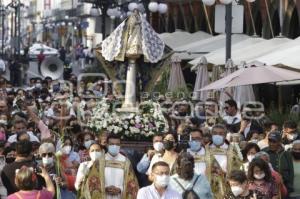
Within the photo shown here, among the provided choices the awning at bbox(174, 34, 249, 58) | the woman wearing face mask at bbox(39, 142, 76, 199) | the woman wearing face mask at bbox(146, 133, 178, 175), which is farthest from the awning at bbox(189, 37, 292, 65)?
the woman wearing face mask at bbox(39, 142, 76, 199)

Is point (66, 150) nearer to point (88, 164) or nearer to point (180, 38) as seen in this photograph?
point (88, 164)

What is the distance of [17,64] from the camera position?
51.8m

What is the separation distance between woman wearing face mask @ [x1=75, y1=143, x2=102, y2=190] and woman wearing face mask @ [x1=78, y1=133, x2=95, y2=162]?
1.13m

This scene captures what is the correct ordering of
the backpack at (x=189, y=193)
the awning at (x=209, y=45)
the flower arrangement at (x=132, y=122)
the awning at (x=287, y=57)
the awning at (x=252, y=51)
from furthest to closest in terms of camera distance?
1. the awning at (x=209, y=45)
2. the awning at (x=252, y=51)
3. the awning at (x=287, y=57)
4. the flower arrangement at (x=132, y=122)
5. the backpack at (x=189, y=193)

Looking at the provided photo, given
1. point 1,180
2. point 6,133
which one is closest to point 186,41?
point 6,133

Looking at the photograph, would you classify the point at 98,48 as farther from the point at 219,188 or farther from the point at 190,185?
the point at 190,185

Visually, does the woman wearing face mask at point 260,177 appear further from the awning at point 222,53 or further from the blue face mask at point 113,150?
the awning at point 222,53

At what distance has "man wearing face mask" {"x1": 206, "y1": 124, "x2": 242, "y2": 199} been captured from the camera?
12.7m

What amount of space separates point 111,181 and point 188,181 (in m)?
1.71

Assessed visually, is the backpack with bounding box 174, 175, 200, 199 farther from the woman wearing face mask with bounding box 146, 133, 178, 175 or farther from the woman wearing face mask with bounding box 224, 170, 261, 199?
the woman wearing face mask with bounding box 146, 133, 178, 175

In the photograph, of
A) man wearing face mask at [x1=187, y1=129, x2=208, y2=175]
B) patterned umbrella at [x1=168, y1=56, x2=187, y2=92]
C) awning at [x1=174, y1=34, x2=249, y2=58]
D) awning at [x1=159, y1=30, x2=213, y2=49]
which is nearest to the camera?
man wearing face mask at [x1=187, y1=129, x2=208, y2=175]

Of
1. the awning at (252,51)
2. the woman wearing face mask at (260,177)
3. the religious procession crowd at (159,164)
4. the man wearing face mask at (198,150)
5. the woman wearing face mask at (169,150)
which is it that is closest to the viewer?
the religious procession crowd at (159,164)

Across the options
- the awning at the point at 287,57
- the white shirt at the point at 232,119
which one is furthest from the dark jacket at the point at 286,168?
the awning at the point at 287,57

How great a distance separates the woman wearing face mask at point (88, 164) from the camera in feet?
41.0
